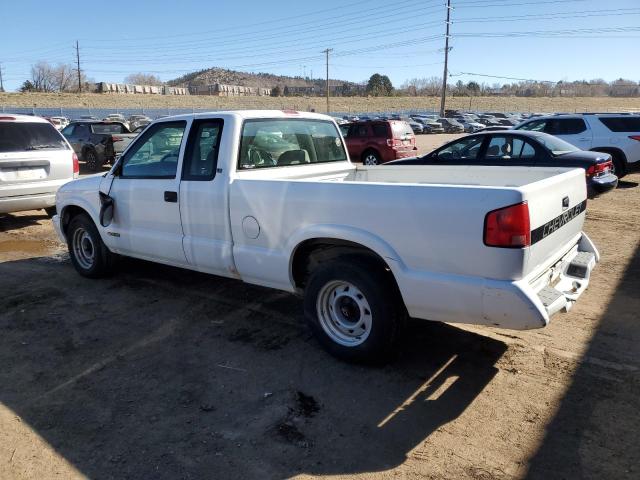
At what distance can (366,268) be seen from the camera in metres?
3.61

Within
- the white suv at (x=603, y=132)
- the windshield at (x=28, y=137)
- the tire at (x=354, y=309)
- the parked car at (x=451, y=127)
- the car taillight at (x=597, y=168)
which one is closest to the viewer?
the tire at (x=354, y=309)

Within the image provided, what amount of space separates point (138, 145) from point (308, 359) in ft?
9.41

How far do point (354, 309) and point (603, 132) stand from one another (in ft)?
39.1

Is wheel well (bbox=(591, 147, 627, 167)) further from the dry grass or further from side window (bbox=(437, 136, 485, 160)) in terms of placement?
the dry grass

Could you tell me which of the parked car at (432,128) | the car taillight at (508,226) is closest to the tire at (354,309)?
the car taillight at (508,226)

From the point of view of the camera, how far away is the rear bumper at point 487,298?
9.88ft

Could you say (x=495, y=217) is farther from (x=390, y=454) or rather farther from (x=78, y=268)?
(x=78, y=268)

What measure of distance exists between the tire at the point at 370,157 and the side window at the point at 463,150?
748cm

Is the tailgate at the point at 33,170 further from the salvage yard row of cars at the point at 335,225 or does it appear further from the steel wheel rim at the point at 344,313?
the steel wheel rim at the point at 344,313

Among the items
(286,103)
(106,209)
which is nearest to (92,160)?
(106,209)

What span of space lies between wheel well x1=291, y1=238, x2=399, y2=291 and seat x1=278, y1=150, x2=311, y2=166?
1.16 meters

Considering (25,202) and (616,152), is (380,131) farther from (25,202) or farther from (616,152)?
(25,202)

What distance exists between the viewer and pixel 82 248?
616 cm

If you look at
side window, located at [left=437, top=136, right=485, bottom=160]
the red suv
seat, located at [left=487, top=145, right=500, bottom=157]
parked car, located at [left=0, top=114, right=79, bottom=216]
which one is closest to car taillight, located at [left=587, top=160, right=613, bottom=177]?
seat, located at [left=487, top=145, right=500, bottom=157]
